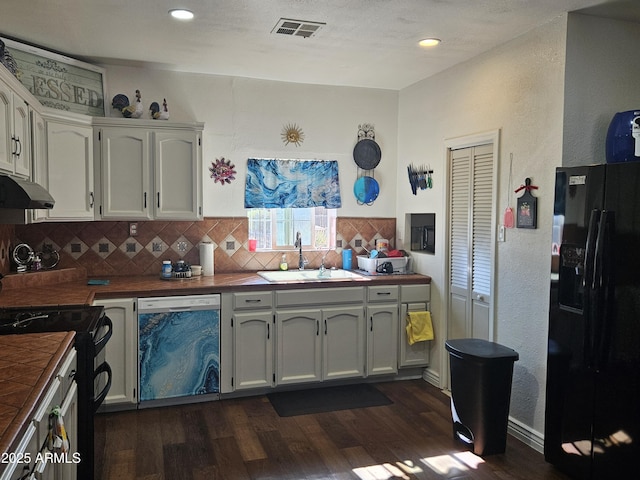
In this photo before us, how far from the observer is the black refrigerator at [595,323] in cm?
253

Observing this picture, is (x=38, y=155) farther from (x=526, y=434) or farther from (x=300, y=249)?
(x=526, y=434)

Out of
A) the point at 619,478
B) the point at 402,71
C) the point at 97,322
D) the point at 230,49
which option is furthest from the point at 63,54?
the point at 619,478

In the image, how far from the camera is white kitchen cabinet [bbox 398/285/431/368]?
14.5ft

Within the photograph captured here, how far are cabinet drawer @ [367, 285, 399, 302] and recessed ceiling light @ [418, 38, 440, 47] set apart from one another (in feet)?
6.09

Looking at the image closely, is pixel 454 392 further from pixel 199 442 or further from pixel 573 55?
pixel 573 55

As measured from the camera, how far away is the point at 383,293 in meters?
4.36

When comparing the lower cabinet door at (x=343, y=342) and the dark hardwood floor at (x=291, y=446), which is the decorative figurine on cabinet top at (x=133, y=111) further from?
the dark hardwood floor at (x=291, y=446)

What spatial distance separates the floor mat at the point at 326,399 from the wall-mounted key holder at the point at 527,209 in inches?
66.2

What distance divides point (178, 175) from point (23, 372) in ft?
8.05

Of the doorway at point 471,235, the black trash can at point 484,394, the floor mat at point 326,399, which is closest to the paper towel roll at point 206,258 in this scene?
the floor mat at point 326,399

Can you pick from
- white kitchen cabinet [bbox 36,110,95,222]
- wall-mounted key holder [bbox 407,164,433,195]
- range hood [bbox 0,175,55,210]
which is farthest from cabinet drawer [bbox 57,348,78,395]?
wall-mounted key holder [bbox 407,164,433,195]

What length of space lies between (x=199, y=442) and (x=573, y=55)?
3.20 m

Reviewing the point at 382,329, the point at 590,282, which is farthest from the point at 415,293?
the point at 590,282

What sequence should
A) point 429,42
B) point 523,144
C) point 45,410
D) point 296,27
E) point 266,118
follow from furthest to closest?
point 266,118 < point 429,42 < point 523,144 < point 296,27 < point 45,410
